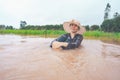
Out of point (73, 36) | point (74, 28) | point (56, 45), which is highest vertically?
point (74, 28)

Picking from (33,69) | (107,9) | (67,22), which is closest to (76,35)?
(67,22)

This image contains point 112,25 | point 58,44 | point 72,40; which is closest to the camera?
point 58,44

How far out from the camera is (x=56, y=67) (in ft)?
11.3

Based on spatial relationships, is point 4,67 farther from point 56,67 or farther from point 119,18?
point 119,18

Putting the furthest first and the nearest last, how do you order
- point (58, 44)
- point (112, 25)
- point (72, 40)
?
point (112, 25) < point (72, 40) < point (58, 44)

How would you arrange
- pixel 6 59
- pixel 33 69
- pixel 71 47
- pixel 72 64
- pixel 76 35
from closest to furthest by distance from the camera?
pixel 33 69 < pixel 72 64 < pixel 6 59 < pixel 71 47 < pixel 76 35

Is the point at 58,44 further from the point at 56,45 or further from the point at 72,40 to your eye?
the point at 72,40

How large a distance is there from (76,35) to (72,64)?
2.26 meters

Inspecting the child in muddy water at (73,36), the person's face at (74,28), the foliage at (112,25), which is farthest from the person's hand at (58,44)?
the foliage at (112,25)

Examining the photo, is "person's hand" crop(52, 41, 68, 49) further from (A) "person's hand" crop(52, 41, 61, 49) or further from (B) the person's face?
(B) the person's face

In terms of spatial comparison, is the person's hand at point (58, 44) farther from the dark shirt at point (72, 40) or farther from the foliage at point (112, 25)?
the foliage at point (112, 25)

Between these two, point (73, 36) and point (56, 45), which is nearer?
point (56, 45)

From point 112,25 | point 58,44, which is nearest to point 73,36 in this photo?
point 58,44

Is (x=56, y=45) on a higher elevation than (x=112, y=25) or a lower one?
lower
